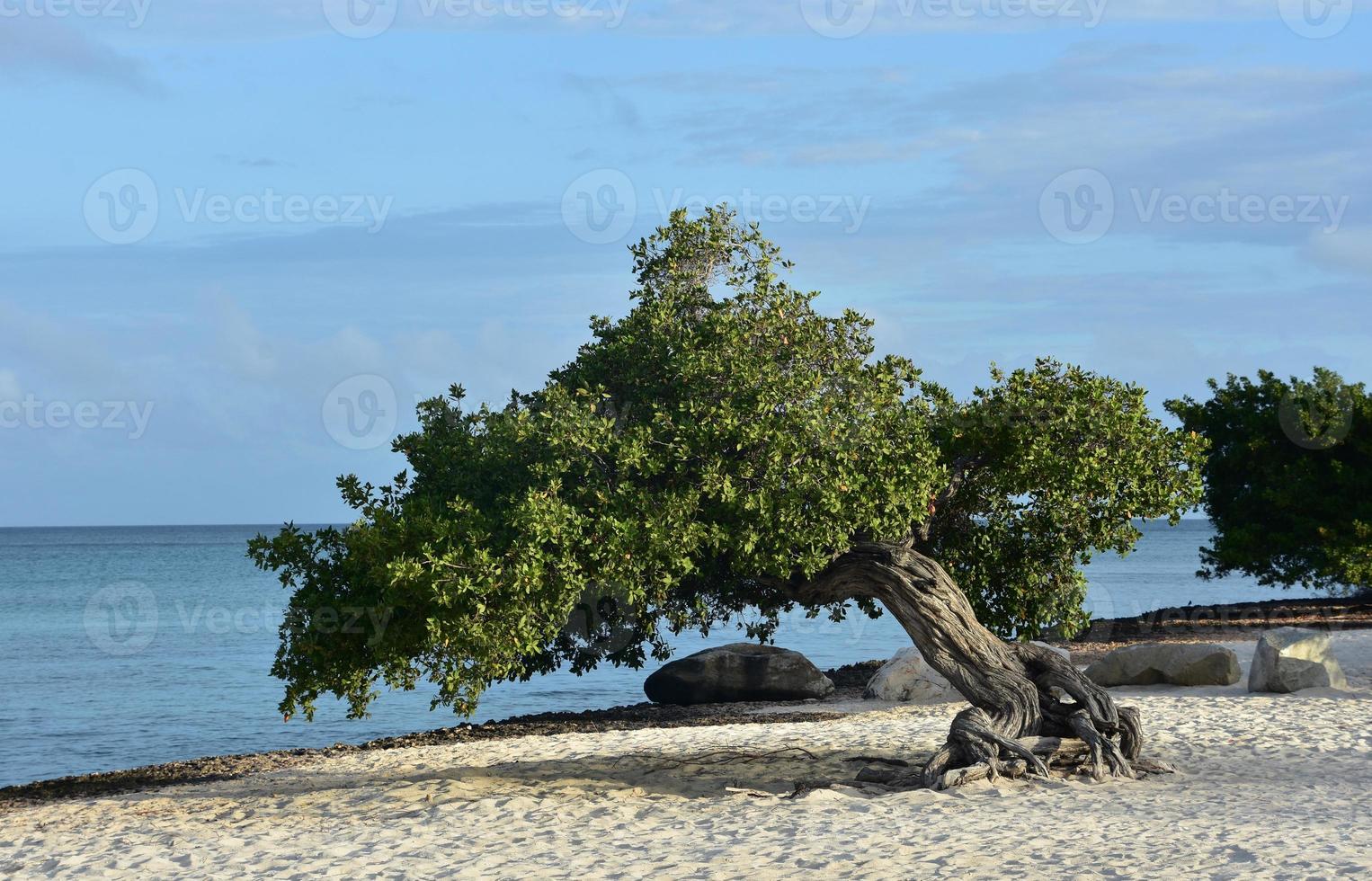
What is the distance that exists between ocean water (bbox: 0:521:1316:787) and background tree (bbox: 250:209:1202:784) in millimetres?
14909

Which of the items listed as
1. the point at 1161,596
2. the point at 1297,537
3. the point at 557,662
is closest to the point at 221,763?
the point at 557,662

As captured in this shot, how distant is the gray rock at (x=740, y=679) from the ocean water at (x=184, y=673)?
4.84 metres

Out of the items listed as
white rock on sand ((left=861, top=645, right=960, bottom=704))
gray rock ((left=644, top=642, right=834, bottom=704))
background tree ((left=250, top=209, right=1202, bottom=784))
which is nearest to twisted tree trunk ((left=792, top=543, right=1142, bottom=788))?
background tree ((left=250, top=209, right=1202, bottom=784))

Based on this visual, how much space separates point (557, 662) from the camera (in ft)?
54.9

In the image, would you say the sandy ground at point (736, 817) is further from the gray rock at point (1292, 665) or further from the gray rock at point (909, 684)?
the gray rock at point (909, 684)

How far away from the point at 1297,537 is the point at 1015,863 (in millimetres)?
25830

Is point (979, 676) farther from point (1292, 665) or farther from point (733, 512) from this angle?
point (1292, 665)

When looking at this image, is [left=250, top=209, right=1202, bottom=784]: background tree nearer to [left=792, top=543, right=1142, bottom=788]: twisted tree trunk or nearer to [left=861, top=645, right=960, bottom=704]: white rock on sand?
[left=792, top=543, right=1142, bottom=788]: twisted tree trunk

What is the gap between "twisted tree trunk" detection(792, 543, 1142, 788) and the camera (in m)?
15.4

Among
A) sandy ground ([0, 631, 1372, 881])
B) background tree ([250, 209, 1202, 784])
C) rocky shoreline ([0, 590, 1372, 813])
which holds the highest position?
background tree ([250, 209, 1202, 784])

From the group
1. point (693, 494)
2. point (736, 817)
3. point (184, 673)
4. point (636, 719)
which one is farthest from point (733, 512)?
point (184, 673)

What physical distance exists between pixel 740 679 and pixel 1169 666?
8.39 m

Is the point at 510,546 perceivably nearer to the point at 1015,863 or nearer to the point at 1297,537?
the point at 1015,863

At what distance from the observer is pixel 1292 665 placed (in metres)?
22.8
